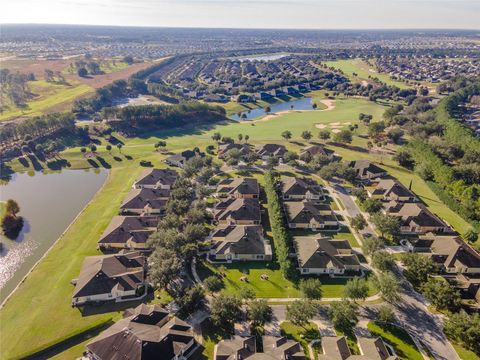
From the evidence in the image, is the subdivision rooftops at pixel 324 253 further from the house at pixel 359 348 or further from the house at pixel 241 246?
the house at pixel 359 348

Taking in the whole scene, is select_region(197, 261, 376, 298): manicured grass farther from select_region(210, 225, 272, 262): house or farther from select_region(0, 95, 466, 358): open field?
select_region(210, 225, 272, 262): house

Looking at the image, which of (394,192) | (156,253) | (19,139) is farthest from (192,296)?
(19,139)

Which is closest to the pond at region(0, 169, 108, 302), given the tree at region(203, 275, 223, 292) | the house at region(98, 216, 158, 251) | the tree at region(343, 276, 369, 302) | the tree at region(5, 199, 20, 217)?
the tree at region(5, 199, 20, 217)

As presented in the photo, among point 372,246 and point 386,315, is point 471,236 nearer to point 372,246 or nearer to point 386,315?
point 372,246

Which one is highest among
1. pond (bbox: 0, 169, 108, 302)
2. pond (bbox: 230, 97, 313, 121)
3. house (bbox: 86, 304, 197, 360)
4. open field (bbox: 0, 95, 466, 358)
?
house (bbox: 86, 304, 197, 360)

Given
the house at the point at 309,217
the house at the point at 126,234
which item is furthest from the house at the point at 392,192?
the house at the point at 126,234

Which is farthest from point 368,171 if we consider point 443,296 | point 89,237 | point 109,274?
point 89,237

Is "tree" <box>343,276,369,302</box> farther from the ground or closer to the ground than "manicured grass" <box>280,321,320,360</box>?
farther from the ground
